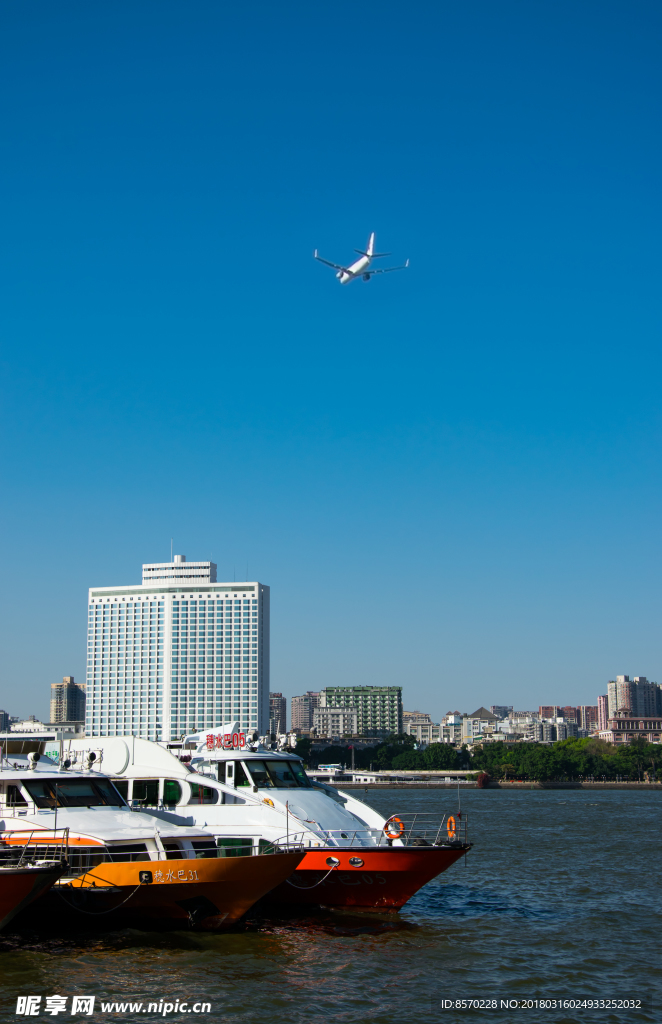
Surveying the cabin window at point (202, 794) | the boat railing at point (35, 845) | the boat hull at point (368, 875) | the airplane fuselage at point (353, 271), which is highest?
the airplane fuselage at point (353, 271)

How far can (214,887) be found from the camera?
24.8 meters

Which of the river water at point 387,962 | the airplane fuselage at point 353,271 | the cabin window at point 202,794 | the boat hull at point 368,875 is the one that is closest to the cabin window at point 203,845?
the river water at point 387,962

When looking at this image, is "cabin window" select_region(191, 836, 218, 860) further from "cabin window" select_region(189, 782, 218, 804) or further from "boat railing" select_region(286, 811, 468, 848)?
"cabin window" select_region(189, 782, 218, 804)

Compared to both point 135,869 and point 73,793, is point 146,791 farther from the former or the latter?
point 135,869

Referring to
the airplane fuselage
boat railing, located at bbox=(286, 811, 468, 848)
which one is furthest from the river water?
the airplane fuselage

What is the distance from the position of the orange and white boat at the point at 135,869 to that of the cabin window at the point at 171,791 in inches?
212

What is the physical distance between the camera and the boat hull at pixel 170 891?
2455cm

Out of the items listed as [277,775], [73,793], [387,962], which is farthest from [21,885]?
[277,775]

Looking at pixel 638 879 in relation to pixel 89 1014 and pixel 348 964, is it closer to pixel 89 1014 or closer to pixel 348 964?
pixel 348 964

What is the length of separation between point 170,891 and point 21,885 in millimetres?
4046

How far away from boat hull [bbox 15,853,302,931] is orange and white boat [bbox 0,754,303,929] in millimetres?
25

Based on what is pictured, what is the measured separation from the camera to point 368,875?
2889cm

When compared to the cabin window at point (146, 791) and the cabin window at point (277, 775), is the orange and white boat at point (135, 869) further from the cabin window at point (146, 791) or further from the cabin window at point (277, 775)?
the cabin window at point (146, 791)

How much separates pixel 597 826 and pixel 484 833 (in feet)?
44.2
